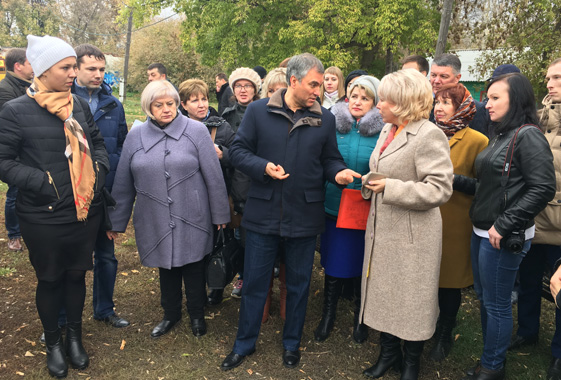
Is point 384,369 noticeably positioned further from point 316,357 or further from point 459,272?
point 459,272

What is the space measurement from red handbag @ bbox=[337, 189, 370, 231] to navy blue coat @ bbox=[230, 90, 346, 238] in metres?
0.16

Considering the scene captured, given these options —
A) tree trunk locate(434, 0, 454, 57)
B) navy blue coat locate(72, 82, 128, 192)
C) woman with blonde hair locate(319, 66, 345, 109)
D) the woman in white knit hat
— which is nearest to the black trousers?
the woman in white knit hat

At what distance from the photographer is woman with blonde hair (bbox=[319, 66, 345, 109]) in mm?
4859

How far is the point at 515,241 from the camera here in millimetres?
2877

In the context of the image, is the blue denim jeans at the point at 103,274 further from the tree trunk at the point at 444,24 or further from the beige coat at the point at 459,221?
the tree trunk at the point at 444,24

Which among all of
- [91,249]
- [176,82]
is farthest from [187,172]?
[176,82]

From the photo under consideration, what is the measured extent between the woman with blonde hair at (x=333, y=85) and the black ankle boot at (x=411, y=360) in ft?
8.43

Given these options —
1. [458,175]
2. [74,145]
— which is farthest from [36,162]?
[458,175]

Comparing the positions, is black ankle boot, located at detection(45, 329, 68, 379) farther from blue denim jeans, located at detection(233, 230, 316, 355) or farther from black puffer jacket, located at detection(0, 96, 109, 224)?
blue denim jeans, located at detection(233, 230, 316, 355)

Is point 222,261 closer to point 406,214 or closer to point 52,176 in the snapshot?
point 52,176

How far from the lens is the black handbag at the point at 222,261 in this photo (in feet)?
12.6

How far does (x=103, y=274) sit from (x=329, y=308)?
2.03 m

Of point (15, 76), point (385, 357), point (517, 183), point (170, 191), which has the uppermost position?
point (15, 76)

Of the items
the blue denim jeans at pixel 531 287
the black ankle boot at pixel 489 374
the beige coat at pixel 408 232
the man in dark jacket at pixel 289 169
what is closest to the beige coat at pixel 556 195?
the blue denim jeans at pixel 531 287
